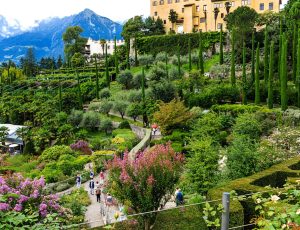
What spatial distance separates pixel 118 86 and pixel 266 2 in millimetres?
25849

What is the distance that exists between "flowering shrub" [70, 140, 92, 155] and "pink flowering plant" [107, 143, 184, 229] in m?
19.4

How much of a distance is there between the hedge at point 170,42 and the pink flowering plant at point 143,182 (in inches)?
1845

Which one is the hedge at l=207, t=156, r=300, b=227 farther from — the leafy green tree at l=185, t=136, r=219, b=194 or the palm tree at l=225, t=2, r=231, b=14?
the palm tree at l=225, t=2, r=231, b=14

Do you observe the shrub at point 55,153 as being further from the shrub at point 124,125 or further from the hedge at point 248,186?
the hedge at point 248,186

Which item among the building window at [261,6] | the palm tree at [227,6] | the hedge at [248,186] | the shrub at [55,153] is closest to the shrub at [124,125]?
the shrub at [55,153]

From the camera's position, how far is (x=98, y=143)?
105ft

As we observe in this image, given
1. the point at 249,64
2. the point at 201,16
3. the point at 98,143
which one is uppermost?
the point at 201,16

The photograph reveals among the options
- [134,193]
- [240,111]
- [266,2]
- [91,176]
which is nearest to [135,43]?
[266,2]

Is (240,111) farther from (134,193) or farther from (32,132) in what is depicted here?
(134,193)

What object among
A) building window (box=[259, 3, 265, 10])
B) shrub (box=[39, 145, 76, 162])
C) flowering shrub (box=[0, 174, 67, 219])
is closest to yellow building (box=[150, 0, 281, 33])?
building window (box=[259, 3, 265, 10])

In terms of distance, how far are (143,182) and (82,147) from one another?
2079 cm

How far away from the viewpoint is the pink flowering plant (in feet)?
34.2

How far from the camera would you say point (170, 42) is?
60.0 meters

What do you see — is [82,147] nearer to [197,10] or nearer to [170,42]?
[170,42]
